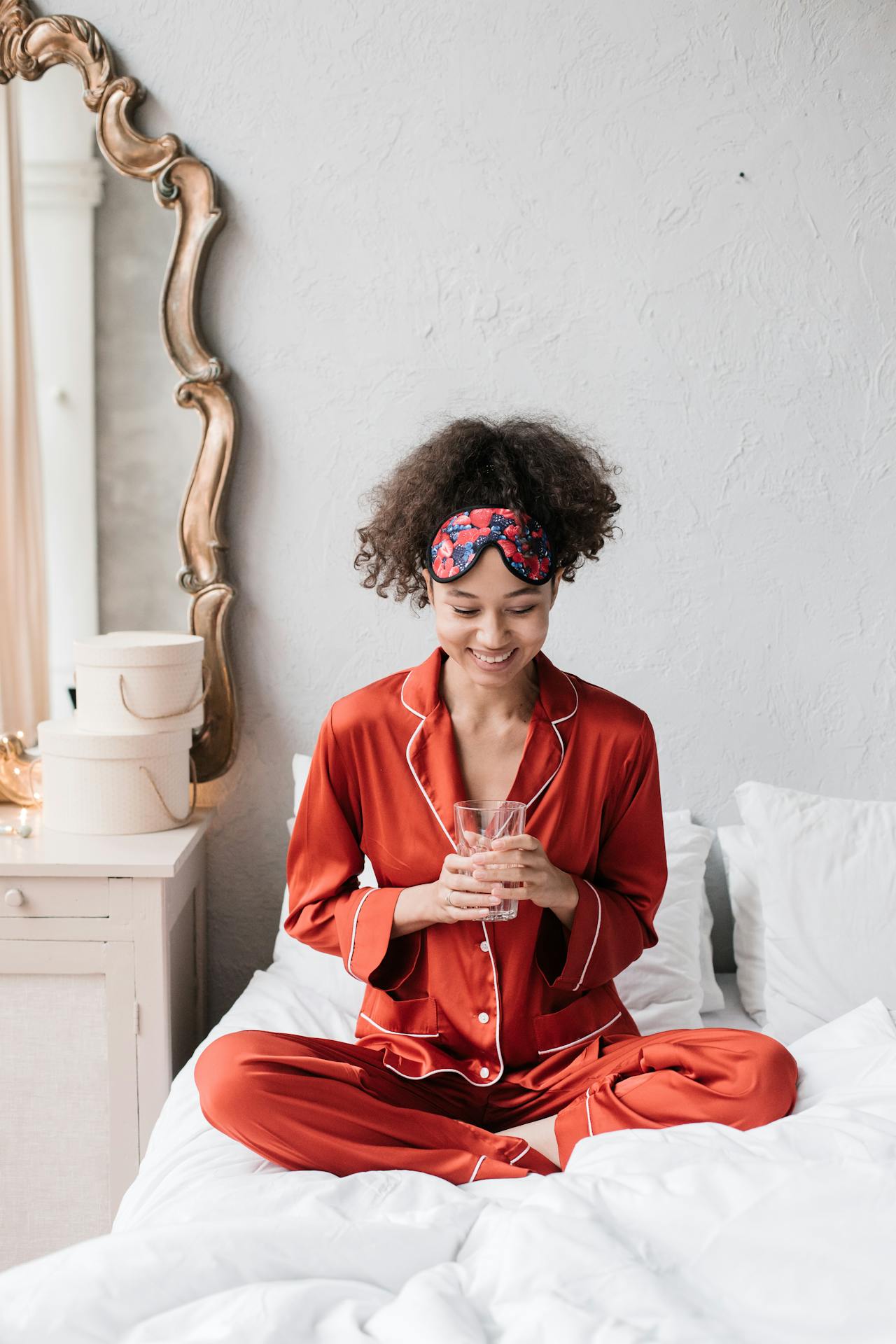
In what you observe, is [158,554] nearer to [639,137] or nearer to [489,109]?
[489,109]

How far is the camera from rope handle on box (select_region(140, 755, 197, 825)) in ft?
7.20

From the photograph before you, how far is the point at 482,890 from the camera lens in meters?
1.55

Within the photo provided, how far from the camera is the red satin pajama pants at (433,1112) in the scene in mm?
1536

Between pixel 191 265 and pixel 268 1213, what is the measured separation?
5.78 feet

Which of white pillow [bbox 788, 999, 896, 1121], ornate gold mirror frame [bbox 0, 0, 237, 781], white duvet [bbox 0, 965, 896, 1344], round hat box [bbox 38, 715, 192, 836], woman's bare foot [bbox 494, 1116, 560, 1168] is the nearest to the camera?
white duvet [bbox 0, 965, 896, 1344]

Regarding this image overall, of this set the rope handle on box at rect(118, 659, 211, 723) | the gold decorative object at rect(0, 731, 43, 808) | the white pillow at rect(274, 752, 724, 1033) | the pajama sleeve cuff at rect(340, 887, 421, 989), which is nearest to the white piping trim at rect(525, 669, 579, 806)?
the pajama sleeve cuff at rect(340, 887, 421, 989)

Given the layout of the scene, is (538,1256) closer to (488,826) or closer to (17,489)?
(488,826)

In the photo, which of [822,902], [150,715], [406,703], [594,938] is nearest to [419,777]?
[406,703]

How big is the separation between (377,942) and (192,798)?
0.85m

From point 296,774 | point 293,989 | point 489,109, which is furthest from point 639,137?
point 293,989

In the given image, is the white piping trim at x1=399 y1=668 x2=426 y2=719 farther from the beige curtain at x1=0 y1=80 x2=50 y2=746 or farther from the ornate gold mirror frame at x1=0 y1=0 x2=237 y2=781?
the beige curtain at x1=0 y1=80 x2=50 y2=746

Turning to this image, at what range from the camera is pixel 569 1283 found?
1.13m

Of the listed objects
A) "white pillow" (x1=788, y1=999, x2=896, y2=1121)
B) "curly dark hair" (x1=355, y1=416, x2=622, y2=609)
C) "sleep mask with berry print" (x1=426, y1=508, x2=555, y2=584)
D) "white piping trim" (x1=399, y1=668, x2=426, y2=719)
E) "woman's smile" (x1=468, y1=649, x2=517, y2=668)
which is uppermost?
"curly dark hair" (x1=355, y1=416, x2=622, y2=609)

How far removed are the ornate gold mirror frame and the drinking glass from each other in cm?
103
